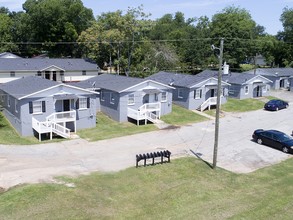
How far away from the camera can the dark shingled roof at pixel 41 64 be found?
53.0m

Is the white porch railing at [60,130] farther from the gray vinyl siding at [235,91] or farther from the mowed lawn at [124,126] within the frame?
the gray vinyl siding at [235,91]

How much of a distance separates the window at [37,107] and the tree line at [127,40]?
2809 centimetres

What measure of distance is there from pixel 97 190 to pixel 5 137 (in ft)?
49.6

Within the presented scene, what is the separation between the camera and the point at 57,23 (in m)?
75.2

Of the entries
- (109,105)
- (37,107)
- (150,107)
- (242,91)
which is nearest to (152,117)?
(150,107)

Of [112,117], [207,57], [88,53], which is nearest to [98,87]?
[112,117]

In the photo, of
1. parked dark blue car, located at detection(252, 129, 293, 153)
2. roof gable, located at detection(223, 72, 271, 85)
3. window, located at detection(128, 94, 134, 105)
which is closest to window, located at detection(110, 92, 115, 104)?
window, located at detection(128, 94, 134, 105)

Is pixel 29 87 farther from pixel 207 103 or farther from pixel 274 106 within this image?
pixel 274 106

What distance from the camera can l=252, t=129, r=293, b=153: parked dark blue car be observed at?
29906 millimetres

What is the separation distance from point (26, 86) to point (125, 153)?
46.1 ft

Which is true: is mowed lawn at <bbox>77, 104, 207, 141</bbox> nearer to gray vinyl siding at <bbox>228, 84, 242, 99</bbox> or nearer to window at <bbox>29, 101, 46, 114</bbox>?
window at <bbox>29, 101, 46, 114</bbox>

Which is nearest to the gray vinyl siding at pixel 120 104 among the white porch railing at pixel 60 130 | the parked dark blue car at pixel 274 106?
the white porch railing at pixel 60 130

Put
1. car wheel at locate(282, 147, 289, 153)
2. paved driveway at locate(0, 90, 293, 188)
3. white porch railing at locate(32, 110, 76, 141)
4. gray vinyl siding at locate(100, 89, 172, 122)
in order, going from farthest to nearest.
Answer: gray vinyl siding at locate(100, 89, 172, 122), white porch railing at locate(32, 110, 76, 141), car wheel at locate(282, 147, 289, 153), paved driveway at locate(0, 90, 293, 188)

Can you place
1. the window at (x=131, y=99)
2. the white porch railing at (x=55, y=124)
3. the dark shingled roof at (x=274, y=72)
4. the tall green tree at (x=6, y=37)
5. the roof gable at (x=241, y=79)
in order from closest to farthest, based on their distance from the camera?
the white porch railing at (x=55, y=124) → the window at (x=131, y=99) → the roof gable at (x=241, y=79) → the dark shingled roof at (x=274, y=72) → the tall green tree at (x=6, y=37)
